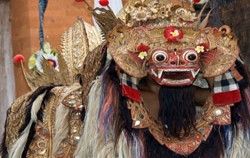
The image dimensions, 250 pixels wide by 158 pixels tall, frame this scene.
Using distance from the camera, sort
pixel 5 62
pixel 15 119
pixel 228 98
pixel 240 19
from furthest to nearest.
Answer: pixel 5 62 < pixel 240 19 < pixel 15 119 < pixel 228 98

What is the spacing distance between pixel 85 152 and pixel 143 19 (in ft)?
2.18

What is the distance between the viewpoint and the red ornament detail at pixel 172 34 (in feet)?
12.6

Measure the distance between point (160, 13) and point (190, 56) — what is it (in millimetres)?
258

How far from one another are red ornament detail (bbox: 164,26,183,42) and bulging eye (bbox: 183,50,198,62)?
0.26ft

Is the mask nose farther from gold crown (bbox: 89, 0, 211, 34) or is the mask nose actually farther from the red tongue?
gold crown (bbox: 89, 0, 211, 34)

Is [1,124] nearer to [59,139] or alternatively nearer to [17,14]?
[17,14]

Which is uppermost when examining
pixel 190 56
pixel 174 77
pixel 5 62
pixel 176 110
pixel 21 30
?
pixel 190 56

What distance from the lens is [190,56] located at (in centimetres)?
386

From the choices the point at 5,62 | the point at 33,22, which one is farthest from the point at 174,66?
the point at 5,62

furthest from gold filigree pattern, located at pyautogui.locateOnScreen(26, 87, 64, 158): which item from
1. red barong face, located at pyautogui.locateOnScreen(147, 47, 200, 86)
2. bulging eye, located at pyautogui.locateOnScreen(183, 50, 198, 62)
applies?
bulging eye, located at pyautogui.locateOnScreen(183, 50, 198, 62)

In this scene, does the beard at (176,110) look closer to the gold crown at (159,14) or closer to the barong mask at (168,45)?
the barong mask at (168,45)

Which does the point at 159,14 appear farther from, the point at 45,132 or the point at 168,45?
the point at 45,132

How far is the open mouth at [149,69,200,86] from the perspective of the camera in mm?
3873

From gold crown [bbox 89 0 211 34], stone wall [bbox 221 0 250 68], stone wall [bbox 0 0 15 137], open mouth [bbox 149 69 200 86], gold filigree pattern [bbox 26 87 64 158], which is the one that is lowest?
stone wall [bbox 0 0 15 137]
